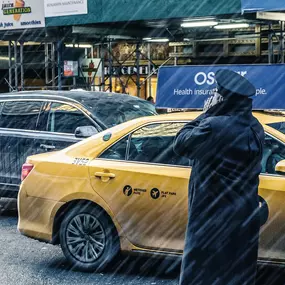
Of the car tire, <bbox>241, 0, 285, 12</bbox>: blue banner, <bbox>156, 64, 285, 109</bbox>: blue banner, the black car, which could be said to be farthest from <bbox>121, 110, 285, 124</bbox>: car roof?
<bbox>241, 0, 285, 12</bbox>: blue banner

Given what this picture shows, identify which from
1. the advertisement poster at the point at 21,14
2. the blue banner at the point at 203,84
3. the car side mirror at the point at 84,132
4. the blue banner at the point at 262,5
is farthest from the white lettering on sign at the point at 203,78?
the advertisement poster at the point at 21,14

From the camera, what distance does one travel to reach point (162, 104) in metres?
8.30

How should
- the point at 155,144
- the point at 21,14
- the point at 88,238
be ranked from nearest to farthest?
the point at 155,144 → the point at 88,238 → the point at 21,14

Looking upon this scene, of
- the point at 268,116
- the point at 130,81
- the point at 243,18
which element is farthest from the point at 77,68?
the point at 268,116

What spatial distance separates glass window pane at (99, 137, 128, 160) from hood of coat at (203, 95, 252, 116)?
8.86ft

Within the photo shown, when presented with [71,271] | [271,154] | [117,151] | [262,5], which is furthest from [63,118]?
[262,5]

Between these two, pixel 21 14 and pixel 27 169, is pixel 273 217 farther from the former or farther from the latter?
pixel 21 14

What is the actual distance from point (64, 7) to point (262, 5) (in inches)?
214

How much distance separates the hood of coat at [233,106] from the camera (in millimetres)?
4602

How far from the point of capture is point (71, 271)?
752 centimetres

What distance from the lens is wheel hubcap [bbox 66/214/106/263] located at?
7285 millimetres

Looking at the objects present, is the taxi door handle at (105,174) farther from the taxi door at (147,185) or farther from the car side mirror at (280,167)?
the car side mirror at (280,167)

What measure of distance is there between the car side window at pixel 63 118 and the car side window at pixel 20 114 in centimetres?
22

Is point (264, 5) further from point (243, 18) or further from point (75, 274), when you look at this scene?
point (75, 274)
